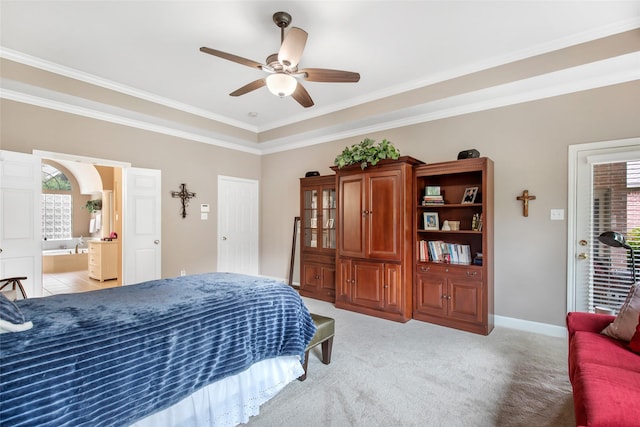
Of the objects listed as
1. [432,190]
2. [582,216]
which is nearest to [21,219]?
[432,190]

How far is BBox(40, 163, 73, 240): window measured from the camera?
847 centimetres

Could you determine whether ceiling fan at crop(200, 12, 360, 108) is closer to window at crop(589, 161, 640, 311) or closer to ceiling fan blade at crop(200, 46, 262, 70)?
ceiling fan blade at crop(200, 46, 262, 70)

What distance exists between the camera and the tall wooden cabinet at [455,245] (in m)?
3.36

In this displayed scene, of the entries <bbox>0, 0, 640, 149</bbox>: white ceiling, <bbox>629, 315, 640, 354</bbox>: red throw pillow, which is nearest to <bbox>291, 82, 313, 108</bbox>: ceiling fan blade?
<bbox>0, 0, 640, 149</bbox>: white ceiling

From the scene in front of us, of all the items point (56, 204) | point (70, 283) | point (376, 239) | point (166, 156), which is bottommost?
point (70, 283)

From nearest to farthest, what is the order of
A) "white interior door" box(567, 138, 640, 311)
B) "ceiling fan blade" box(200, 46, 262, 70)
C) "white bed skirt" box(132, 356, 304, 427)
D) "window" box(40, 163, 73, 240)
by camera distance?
"white bed skirt" box(132, 356, 304, 427) < "ceiling fan blade" box(200, 46, 262, 70) < "white interior door" box(567, 138, 640, 311) < "window" box(40, 163, 73, 240)

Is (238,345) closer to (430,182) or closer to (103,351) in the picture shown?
(103,351)

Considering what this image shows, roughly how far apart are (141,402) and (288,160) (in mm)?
4685

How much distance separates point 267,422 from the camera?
6.23ft

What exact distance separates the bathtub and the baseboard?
28.6 ft

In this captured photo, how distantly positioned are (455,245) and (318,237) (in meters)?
1.99

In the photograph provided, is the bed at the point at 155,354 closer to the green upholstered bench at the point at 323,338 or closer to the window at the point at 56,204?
the green upholstered bench at the point at 323,338

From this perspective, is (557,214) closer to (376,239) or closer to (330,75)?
(376,239)

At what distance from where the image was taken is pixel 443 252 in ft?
12.3
